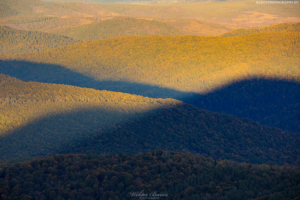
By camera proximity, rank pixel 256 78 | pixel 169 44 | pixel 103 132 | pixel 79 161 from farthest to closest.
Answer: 1. pixel 169 44
2. pixel 256 78
3. pixel 103 132
4. pixel 79 161

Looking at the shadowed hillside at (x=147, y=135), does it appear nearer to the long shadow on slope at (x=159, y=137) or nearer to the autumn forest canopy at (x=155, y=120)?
the long shadow on slope at (x=159, y=137)

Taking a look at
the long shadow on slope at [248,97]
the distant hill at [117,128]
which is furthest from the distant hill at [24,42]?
the distant hill at [117,128]

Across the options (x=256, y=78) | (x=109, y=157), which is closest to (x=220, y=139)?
(x=109, y=157)

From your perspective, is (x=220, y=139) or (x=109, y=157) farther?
(x=220, y=139)

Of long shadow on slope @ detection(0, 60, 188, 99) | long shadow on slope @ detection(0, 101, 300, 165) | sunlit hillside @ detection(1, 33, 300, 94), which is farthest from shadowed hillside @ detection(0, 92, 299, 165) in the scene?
long shadow on slope @ detection(0, 60, 188, 99)

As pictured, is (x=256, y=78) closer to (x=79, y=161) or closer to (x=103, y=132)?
(x=103, y=132)

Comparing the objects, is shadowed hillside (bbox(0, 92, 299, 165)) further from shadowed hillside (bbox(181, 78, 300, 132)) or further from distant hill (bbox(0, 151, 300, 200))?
shadowed hillside (bbox(181, 78, 300, 132))

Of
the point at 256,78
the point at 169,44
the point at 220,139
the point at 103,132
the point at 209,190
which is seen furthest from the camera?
the point at 169,44
